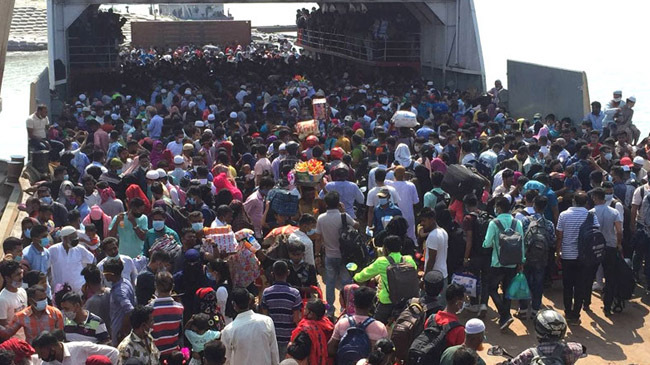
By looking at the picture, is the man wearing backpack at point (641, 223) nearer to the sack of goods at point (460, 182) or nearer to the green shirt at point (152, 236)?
the sack of goods at point (460, 182)

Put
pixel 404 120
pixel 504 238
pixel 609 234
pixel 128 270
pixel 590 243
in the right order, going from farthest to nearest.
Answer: pixel 404 120, pixel 609 234, pixel 590 243, pixel 504 238, pixel 128 270

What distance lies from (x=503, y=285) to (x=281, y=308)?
3.33 metres

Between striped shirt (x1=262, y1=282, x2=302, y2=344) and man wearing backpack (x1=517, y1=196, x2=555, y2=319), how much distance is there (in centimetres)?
329

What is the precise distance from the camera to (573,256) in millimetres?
9453

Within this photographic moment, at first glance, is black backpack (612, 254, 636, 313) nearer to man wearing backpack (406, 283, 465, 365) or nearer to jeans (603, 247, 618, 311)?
jeans (603, 247, 618, 311)

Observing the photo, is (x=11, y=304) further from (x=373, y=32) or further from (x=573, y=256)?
(x=373, y=32)

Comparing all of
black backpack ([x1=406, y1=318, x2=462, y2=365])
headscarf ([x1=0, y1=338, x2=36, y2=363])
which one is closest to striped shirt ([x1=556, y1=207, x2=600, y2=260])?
black backpack ([x1=406, y1=318, x2=462, y2=365])

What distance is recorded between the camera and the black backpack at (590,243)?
9219 millimetres

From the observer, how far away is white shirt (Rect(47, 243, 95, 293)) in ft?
26.5

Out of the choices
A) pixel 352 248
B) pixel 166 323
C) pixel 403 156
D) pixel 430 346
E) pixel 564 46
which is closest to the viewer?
pixel 430 346

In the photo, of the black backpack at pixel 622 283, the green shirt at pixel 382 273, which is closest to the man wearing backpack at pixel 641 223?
the black backpack at pixel 622 283

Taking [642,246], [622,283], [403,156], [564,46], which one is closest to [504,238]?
[622,283]

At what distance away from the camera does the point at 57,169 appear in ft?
34.9

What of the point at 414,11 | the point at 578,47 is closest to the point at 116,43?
the point at 414,11
